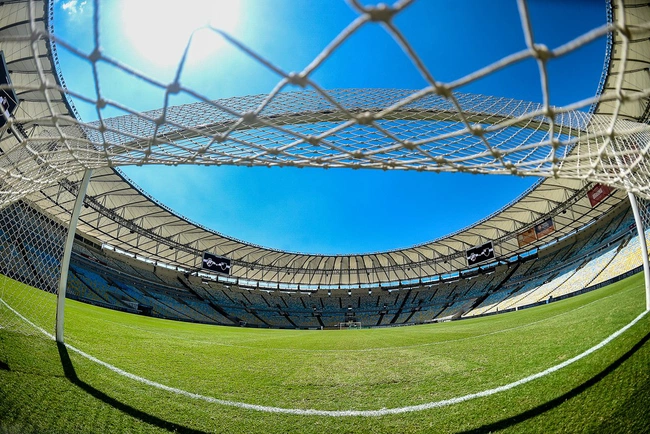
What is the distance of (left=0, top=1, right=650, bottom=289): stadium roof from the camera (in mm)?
11906

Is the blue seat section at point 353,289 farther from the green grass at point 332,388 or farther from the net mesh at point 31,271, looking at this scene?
the green grass at point 332,388

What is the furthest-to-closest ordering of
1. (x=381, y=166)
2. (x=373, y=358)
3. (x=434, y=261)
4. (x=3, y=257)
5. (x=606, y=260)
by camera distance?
(x=434, y=261) → (x=606, y=260) → (x=3, y=257) → (x=373, y=358) → (x=381, y=166)

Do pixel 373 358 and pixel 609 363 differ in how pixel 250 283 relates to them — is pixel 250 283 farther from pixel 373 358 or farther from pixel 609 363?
pixel 609 363

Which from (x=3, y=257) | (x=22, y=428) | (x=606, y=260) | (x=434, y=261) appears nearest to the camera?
(x=22, y=428)

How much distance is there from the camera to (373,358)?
6.49m

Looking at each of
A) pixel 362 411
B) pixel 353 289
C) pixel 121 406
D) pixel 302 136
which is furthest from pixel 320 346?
pixel 353 289

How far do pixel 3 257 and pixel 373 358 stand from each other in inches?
566

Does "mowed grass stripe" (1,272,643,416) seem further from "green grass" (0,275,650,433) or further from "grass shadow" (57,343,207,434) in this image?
"grass shadow" (57,343,207,434)

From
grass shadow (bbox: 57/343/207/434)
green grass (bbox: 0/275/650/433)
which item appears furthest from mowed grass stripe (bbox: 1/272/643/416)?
grass shadow (bbox: 57/343/207/434)

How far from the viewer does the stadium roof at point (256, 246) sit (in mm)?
11906

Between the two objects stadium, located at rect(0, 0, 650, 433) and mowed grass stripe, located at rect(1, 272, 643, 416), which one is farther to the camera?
mowed grass stripe, located at rect(1, 272, 643, 416)

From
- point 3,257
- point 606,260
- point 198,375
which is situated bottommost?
point 606,260

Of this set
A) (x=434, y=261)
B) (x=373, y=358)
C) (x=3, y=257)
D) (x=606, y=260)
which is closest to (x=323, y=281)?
(x=434, y=261)

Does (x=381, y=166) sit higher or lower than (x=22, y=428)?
higher
